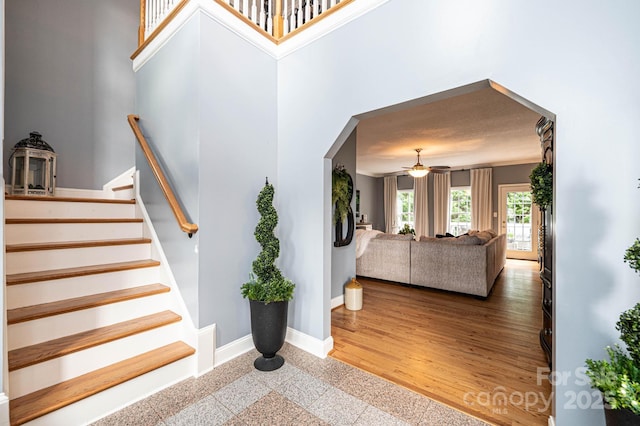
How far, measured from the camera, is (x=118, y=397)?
1.74 meters

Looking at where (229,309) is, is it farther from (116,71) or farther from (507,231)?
(507,231)

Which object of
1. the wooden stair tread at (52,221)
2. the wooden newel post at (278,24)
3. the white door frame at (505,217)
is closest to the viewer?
the wooden stair tread at (52,221)

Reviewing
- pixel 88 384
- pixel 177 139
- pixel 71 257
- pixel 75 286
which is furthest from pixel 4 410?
pixel 177 139

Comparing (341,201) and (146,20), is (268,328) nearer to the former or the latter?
(341,201)

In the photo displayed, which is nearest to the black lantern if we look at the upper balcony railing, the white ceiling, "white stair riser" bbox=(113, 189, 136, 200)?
"white stair riser" bbox=(113, 189, 136, 200)

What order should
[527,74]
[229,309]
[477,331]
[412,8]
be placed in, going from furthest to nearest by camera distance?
[477,331] → [229,309] → [412,8] → [527,74]

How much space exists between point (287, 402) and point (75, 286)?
5.81ft

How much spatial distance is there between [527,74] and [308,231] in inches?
72.4

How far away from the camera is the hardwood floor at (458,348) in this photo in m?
1.88

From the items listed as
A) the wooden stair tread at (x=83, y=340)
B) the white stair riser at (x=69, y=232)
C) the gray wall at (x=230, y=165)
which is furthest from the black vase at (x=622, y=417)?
the white stair riser at (x=69, y=232)

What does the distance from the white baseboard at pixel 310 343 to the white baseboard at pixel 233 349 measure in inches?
14.9

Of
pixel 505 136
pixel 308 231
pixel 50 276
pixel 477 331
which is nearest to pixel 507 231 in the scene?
pixel 505 136

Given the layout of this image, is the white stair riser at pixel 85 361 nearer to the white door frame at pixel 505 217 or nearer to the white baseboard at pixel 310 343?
the white baseboard at pixel 310 343

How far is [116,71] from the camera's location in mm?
4059
